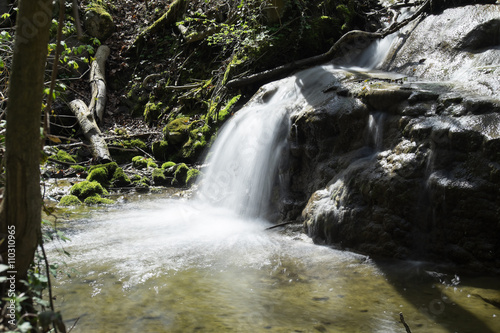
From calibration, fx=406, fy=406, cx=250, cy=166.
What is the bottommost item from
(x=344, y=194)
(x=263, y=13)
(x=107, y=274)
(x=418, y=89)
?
(x=107, y=274)

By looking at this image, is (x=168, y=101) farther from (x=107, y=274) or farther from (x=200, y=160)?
(x=107, y=274)

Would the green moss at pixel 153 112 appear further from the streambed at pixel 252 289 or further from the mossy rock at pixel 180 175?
the streambed at pixel 252 289

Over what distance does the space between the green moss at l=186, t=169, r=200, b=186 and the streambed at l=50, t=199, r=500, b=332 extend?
3.12 metres

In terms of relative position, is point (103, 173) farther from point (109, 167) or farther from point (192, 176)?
point (192, 176)

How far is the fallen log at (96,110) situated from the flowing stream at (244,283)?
3.21 metres

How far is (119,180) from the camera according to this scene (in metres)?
8.47

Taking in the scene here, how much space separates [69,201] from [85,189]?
433mm

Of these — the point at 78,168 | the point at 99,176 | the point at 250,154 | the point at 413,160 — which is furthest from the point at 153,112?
the point at 413,160

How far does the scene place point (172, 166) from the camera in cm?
896

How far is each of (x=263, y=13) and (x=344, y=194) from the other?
5965 millimetres

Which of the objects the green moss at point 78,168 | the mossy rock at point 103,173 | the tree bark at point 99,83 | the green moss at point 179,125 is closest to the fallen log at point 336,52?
the green moss at point 179,125

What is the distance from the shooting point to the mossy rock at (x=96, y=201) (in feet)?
23.4

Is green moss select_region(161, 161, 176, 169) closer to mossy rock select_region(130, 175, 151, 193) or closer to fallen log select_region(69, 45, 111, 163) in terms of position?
mossy rock select_region(130, 175, 151, 193)

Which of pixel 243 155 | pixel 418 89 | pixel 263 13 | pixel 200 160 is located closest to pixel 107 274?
pixel 243 155
